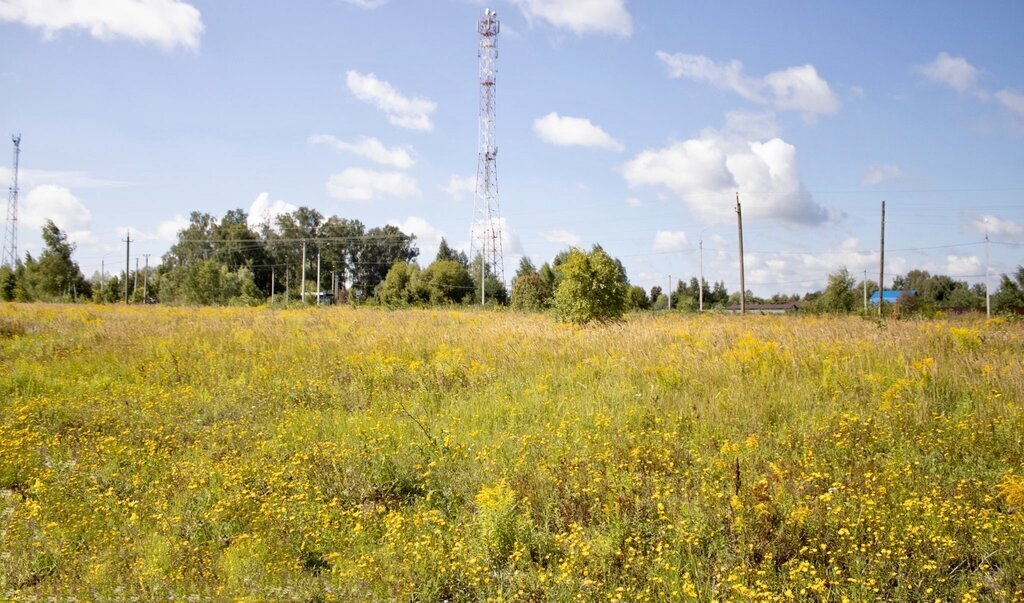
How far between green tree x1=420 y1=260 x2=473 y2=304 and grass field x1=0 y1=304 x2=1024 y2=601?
154 ft

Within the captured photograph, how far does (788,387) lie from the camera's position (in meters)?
6.78

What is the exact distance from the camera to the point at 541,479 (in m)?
4.76

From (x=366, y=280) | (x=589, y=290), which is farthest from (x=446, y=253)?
(x=589, y=290)

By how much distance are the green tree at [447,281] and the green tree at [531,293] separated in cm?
1081

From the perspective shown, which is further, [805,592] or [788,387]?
[788,387]

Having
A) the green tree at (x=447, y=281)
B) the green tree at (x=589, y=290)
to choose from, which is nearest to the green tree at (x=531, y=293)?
the green tree at (x=447, y=281)

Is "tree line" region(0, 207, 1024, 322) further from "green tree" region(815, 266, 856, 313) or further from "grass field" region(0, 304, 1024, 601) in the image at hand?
"grass field" region(0, 304, 1024, 601)

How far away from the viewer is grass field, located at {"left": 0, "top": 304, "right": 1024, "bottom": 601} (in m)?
3.62

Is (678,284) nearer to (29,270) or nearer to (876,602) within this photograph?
(29,270)

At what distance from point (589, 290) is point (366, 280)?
74.7 metres

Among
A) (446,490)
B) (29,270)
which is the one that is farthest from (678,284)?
(446,490)

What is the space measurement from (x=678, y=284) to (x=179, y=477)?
256 ft

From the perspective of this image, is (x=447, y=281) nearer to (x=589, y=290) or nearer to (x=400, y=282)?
(x=400, y=282)

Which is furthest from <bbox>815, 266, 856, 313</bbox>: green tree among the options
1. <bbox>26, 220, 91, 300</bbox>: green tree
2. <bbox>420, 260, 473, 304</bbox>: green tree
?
<bbox>26, 220, 91, 300</bbox>: green tree
